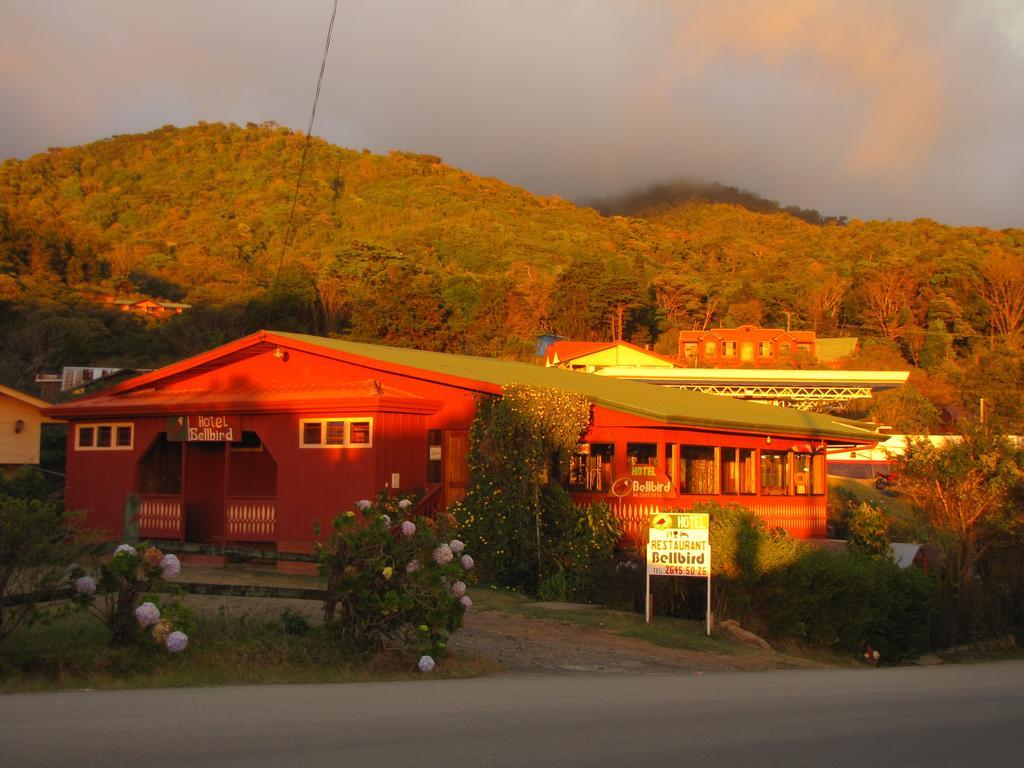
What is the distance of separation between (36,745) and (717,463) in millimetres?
18670

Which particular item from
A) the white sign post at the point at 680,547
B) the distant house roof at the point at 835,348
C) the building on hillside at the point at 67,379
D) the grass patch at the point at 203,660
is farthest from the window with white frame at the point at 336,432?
the distant house roof at the point at 835,348

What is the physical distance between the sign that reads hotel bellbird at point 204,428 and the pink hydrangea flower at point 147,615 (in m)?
12.0

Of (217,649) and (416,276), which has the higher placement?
(416,276)

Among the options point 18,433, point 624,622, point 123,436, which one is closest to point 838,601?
point 624,622

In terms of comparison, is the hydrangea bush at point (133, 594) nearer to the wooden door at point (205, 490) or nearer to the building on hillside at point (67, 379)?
the wooden door at point (205, 490)

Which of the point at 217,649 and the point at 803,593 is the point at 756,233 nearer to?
the point at 803,593

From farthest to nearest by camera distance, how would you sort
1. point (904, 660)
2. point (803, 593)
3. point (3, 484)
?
point (3, 484) < point (904, 660) < point (803, 593)

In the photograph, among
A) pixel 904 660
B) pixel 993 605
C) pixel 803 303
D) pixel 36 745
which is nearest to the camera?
pixel 36 745

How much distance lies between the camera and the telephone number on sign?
16.6m

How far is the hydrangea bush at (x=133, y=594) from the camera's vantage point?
411 inches

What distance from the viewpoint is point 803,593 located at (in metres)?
17.9

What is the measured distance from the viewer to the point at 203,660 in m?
10.7

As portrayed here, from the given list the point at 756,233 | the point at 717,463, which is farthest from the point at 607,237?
the point at 717,463

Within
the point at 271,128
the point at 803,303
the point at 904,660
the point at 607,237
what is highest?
the point at 271,128
